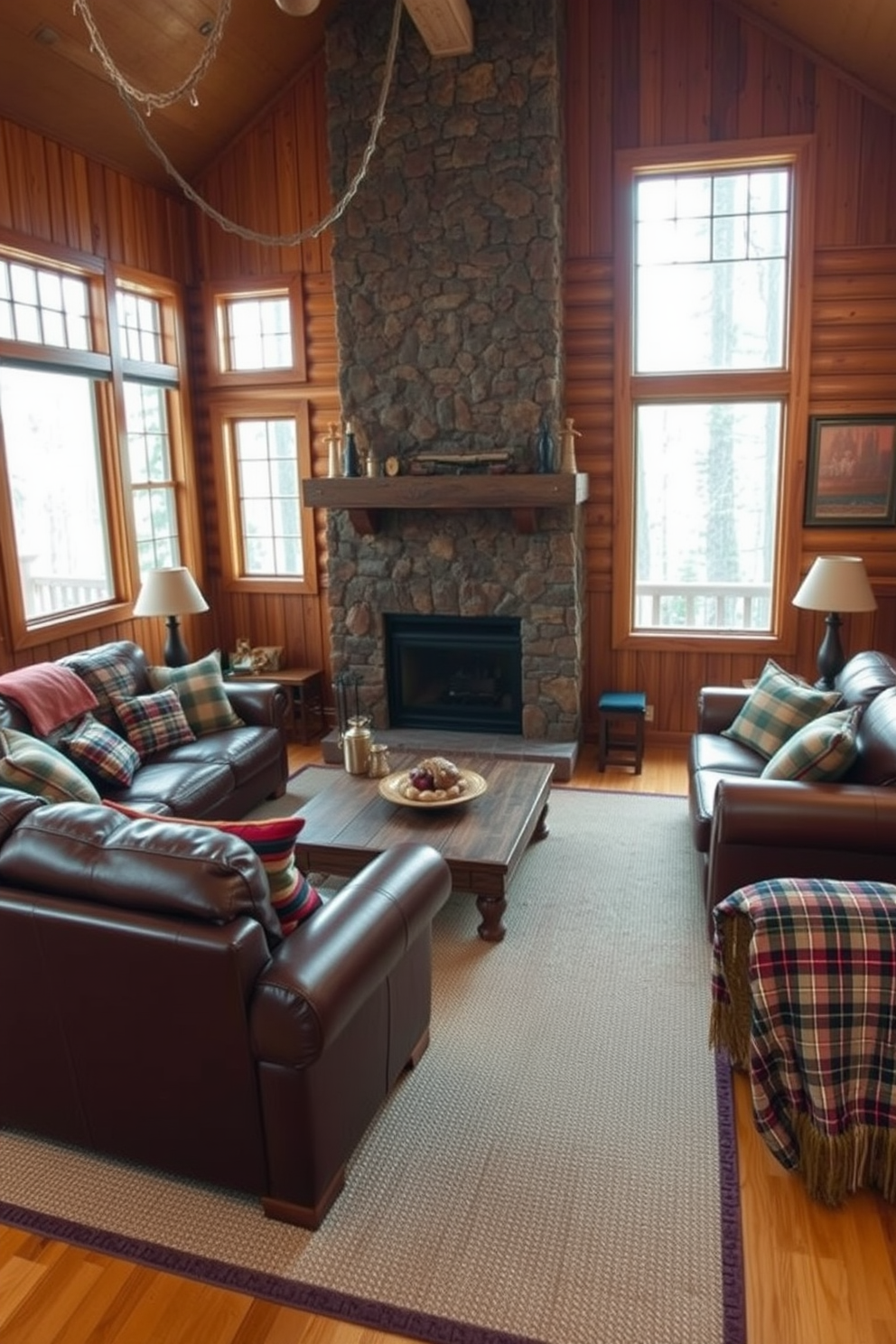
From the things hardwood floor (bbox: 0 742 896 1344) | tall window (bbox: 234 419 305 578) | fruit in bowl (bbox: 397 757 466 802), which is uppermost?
tall window (bbox: 234 419 305 578)

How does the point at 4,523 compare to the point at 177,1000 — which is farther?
the point at 4,523

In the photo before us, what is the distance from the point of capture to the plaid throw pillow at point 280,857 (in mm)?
2291

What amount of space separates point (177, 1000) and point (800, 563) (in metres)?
4.51

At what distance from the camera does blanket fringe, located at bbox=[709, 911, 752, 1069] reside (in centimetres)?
236

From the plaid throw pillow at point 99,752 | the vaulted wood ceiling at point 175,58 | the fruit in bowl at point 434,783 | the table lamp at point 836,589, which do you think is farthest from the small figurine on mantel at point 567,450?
the plaid throw pillow at point 99,752

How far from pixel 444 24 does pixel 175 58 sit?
4.82 feet

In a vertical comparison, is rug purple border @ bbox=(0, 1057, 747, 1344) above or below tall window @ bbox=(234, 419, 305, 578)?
below

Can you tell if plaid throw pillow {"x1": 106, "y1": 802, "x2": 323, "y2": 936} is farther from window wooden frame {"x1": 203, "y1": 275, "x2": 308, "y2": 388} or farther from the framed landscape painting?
window wooden frame {"x1": 203, "y1": 275, "x2": 308, "y2": 388}

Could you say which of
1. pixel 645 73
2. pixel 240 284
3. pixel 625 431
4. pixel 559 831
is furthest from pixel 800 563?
pixel 240 284

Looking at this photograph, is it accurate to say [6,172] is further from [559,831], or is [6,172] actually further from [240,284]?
[559,831]

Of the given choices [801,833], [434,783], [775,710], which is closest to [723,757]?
[775,710]

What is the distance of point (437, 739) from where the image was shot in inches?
222

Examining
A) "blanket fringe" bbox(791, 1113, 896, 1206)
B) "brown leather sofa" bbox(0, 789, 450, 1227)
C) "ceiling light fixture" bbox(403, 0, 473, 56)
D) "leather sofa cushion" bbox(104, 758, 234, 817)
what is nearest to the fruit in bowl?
"leather sofa cushion" bbox(104, 758, 234, 817)

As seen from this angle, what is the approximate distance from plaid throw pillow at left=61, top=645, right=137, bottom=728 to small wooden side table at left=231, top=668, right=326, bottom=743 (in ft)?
5.04
